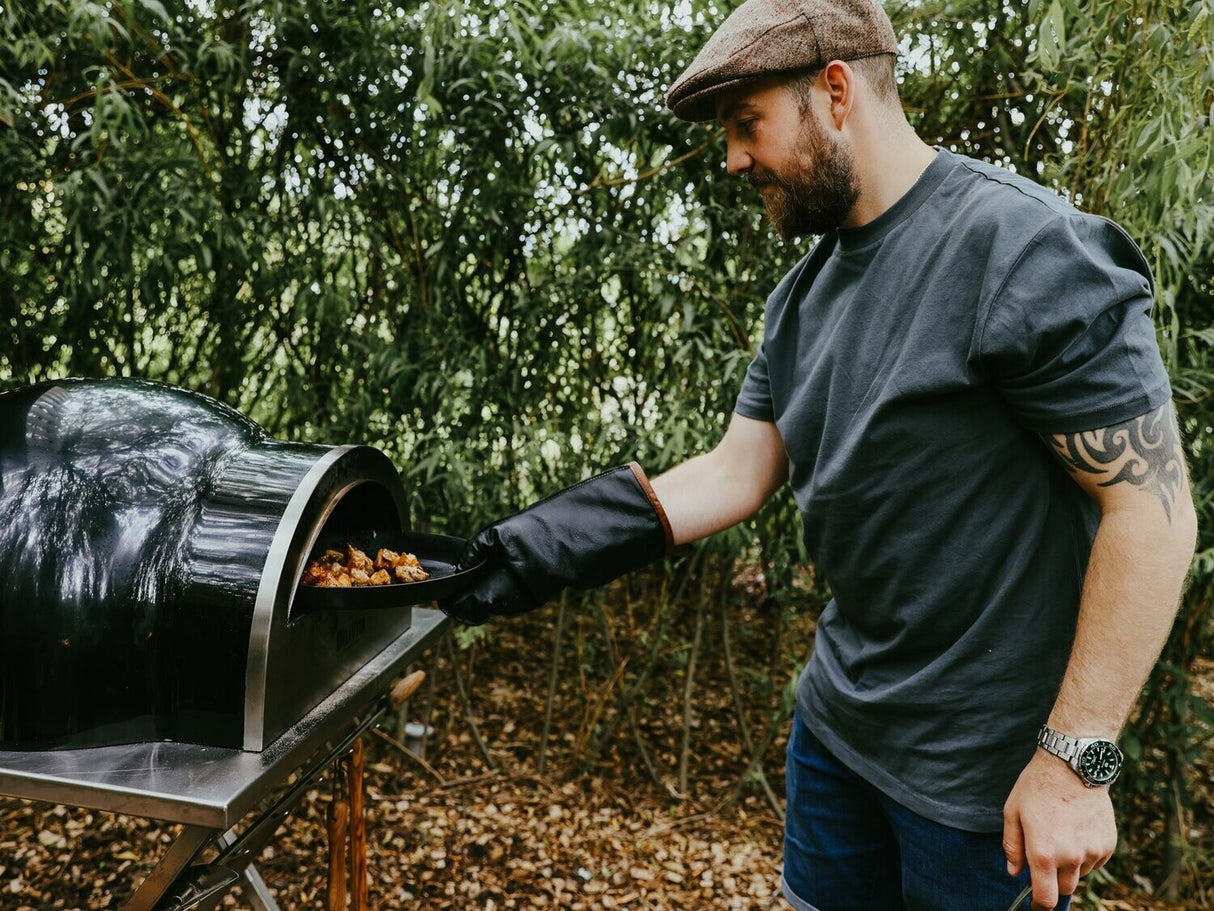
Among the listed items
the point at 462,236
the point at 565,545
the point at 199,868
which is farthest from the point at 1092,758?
the point at 462,236

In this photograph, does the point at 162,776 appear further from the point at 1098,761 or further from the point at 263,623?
the point at 1098,761

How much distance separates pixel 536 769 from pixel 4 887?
1.70 m

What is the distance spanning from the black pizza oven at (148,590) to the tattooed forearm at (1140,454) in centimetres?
96

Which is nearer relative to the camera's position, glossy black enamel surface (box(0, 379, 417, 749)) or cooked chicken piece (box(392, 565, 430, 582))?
glossy black enamel surface (box(0, 379, 417, 749))

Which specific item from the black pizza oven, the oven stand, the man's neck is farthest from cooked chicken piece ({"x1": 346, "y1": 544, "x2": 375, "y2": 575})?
the man's neck

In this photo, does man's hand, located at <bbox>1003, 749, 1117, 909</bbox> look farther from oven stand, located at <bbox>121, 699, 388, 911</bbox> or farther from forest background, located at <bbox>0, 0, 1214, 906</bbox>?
forest background, located at <bbox>0, 0, 1214, 906</bbox>

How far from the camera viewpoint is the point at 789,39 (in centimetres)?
130

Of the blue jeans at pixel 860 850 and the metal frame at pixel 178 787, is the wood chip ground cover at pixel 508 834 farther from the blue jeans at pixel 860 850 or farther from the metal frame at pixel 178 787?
the metal frame at pixel 178 787

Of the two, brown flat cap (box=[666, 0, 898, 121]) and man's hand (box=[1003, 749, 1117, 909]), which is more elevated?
brown flat cap (box=[666, 0, 898, 121])

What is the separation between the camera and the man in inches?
43.3

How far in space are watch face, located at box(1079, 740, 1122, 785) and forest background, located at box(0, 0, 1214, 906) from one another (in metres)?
1.40

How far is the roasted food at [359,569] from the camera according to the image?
55.8 inches

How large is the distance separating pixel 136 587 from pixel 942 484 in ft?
3.79

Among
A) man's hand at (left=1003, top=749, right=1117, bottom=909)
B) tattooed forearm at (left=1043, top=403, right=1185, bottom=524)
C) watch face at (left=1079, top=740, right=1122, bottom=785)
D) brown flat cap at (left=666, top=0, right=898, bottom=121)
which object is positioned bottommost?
man's hand at (left=1003, top=749, right=1117, bottom=909)
